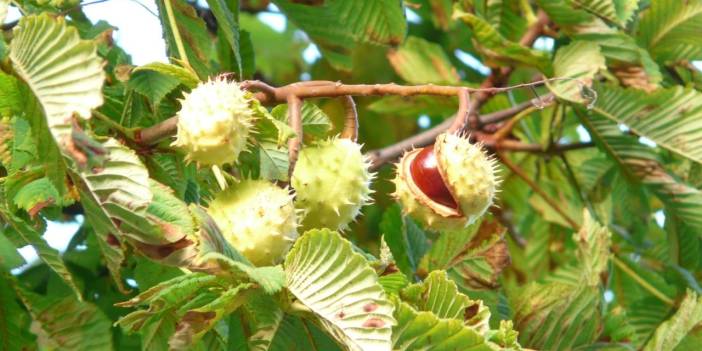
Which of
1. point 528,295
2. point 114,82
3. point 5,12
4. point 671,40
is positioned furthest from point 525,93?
point 5,12

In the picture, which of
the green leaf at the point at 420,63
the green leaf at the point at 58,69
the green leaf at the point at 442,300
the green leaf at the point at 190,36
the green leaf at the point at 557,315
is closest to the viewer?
the green leaf at the point at 58,69

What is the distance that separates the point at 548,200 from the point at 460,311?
1.38 meters

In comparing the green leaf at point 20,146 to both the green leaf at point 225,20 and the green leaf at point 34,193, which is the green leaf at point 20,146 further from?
the green leaf at point 225,20

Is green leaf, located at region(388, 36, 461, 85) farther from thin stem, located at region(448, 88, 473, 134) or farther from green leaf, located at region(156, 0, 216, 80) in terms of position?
thin stem, located at region(448, 88, 473, 134)

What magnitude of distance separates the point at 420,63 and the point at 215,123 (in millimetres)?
1555

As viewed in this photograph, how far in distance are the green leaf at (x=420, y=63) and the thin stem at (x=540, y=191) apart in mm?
265

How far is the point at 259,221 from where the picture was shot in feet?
4.47

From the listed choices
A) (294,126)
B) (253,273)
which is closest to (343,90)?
(294,126)

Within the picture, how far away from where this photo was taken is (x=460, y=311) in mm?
1434

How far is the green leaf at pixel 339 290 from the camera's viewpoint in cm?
129

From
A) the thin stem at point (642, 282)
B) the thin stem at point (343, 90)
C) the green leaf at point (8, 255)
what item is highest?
the thin stem at point (343, 90)

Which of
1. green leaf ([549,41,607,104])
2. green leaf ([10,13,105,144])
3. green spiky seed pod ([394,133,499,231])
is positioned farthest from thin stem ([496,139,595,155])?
green leaf ([10,13,105,144])

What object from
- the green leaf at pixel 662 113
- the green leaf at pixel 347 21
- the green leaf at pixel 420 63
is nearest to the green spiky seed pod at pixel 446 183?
the green leaf at pixel 347 21

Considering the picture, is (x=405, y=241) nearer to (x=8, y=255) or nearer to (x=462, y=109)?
(x=462, y=109)
